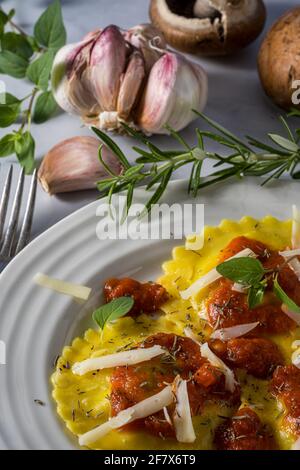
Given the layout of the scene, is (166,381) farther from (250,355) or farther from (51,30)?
(51,30)

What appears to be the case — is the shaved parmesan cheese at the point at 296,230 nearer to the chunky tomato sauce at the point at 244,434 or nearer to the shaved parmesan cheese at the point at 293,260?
the shaved parmesan cheese at the point at 293,260

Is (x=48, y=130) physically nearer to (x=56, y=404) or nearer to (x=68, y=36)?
(x=68, y=36)

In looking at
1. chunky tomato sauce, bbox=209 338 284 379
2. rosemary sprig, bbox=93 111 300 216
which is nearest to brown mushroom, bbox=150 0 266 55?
rosemary sprig, bbox=93 111 300 216

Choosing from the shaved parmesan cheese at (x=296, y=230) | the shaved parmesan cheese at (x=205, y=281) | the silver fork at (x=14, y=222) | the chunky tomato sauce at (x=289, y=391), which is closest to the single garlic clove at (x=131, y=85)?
the silver fork at (x=14, y=222)

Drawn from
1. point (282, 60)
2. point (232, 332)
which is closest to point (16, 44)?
point (282, 60)

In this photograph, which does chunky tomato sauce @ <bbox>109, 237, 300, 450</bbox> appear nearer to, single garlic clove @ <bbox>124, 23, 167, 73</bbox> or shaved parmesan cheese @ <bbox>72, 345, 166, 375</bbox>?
shaved parmesan cheese @ <bbox>72, 345, 166, 375</bbox>
